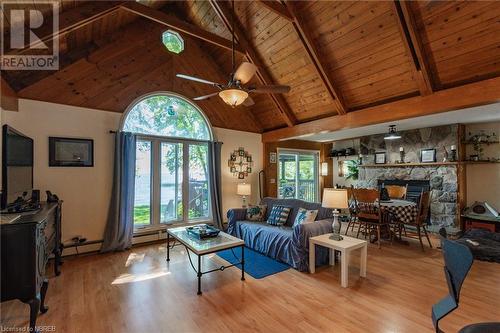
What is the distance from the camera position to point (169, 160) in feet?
16.0

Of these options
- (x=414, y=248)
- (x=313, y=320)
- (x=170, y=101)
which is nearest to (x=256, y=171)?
(x=170, y=101)

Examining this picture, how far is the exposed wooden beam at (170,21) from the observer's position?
3412mm

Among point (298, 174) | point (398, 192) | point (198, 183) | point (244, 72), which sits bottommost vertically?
point (398, 192)

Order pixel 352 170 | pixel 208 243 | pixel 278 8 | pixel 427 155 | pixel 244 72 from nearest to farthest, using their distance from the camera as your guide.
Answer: pixel 244 72
pixel 208 243
pixel 278 8
pixel 427 155
pixel 352 170

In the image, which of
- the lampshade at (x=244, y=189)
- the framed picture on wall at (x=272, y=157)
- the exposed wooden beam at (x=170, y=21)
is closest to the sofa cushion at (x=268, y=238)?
the lampshade at (x=244, y=189)

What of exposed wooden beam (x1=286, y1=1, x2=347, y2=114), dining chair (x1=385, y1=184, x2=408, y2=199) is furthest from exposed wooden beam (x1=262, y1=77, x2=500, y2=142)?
dining chair (x1=385, y1=184, x2=408, y2=199)

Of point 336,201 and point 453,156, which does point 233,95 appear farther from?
point 453,156

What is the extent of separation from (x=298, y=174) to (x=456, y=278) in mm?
6390

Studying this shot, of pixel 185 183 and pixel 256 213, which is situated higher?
pixel 185 183

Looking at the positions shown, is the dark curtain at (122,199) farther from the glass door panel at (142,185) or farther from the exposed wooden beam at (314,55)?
the exposed wooden beam at (314,55)

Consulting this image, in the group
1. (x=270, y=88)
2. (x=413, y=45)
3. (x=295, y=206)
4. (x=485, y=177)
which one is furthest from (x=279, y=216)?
(x=485, y=177)

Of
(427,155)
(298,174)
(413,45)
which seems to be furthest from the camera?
(298,174)

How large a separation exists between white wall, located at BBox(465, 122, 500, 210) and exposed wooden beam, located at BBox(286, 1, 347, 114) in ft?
10.9

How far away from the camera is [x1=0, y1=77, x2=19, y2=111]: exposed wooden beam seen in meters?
2.98
